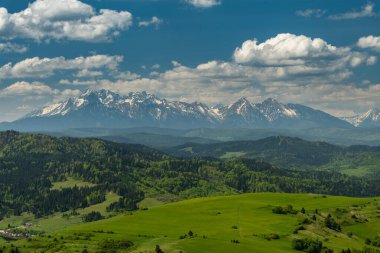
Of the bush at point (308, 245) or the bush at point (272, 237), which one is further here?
the bush at point (272, 237)

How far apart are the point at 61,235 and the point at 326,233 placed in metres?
99.3

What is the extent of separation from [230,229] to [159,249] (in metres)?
55.3

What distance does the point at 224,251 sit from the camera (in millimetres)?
139625

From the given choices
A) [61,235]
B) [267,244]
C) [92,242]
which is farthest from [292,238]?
→ [61,235]

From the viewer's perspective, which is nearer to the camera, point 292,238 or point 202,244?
point 202,244

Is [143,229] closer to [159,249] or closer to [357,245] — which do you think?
[159,249]

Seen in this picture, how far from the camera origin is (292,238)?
17500 centimetres

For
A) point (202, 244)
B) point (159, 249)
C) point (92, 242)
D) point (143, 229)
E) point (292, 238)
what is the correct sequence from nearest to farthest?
point (159, 249) → point (202, 244) → point (92, 242) → point (292, 238) → point (143, 229)

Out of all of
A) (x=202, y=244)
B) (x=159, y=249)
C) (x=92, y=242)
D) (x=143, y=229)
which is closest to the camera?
(x=159, y=249)

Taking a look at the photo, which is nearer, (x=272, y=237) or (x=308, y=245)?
(x=308, y=245)

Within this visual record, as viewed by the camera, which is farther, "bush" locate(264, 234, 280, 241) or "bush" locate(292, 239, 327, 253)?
"bush" locate(264, 234, 280, 241)

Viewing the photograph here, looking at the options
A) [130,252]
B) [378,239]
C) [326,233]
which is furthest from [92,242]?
[378,239]

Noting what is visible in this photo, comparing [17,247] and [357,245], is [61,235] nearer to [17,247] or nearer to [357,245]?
[17,247]

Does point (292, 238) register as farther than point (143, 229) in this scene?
No
